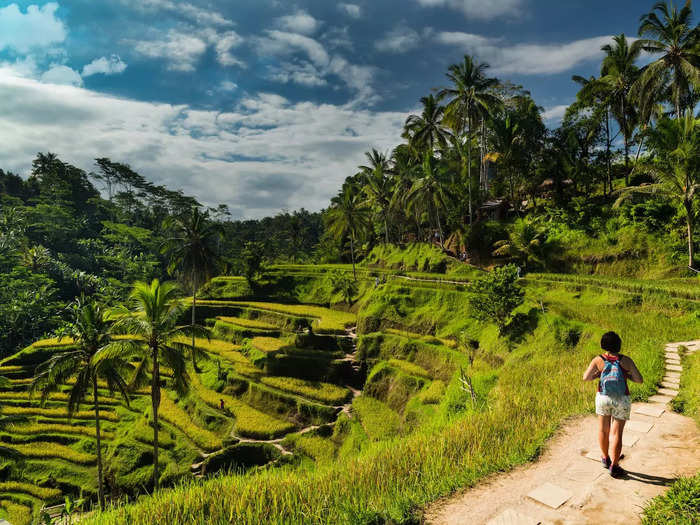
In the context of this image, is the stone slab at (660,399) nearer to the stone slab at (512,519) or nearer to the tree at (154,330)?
the stone slab at (512,519)

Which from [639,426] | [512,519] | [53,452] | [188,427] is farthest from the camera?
[188,427]

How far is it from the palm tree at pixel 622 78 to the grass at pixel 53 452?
4812 cm

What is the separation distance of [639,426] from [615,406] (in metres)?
2.46

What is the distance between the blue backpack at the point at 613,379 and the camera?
514 centimetres

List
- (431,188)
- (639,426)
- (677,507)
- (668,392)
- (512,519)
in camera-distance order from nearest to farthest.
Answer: (677,507) → (512,519) → (639,426) → (668,392) → (431,188)

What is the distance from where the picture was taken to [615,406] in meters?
5.11

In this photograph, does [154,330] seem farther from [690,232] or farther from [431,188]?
[690,232]

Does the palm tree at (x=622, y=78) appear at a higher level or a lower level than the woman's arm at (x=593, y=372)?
higher

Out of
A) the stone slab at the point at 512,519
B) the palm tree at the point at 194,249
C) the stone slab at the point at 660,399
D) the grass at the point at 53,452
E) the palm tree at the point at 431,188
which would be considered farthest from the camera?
the palm tree at the point at 194,249

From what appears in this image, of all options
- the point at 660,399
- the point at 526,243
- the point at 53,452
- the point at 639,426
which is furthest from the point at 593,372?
the point at 53,452

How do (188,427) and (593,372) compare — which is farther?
(188,427)

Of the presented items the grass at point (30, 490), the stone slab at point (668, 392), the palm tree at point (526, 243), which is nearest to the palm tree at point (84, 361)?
the grass at point (30, 490)

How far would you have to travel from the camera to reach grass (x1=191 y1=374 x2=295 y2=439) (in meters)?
21.4

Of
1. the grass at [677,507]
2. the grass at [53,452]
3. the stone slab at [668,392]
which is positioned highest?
the grass at [677,507]
